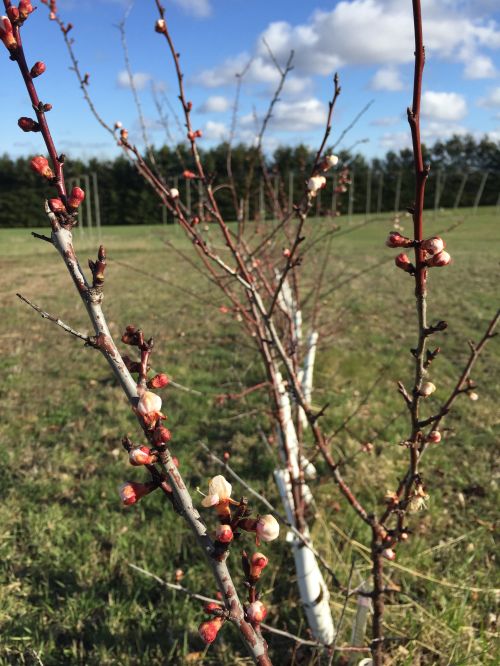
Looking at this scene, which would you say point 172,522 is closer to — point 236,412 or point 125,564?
point 125,564

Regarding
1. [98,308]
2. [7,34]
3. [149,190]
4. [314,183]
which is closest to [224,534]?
[98,308]

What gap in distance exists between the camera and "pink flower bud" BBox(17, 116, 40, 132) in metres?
0.81

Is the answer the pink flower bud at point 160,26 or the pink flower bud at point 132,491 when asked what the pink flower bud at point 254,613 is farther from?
the pink flower bud at point 160,26

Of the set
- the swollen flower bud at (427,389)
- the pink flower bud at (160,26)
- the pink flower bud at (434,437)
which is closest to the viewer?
the swollen flower bud at (427,389)

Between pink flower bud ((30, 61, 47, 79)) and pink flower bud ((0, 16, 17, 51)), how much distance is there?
4cm

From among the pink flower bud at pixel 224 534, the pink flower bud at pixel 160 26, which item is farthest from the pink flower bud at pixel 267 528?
the pink flower bud at pixel 160 26

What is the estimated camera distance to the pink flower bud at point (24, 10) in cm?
80

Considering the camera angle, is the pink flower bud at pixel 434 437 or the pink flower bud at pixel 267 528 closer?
the pink flower bud at pixel 267 528

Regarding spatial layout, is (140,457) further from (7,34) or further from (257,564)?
(7,34)

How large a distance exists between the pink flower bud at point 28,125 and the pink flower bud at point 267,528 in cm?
70

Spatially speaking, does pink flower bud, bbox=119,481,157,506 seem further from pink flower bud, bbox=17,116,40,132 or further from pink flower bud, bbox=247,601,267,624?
pink flower bud, bbox=17,116,40,132

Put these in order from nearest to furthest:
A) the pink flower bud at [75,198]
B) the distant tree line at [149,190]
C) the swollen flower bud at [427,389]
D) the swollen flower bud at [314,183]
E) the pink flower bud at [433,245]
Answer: the pink flower bud at [75,198] → the pink flower bud at [433,245] → the swollen flower bud at [427,389] → the swollen flower bud at [314,183] → the distant tree line at [149,190]

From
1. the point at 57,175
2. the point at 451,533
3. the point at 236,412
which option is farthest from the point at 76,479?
the point at 57,175

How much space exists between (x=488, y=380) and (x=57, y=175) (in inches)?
222
